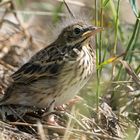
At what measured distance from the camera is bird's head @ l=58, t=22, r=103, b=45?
6574mm

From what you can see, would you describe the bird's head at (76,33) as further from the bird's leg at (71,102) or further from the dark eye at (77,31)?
the bird's leg at (71,102)

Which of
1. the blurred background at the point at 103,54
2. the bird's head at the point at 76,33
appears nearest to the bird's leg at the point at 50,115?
the blurred background at the point at 103,54

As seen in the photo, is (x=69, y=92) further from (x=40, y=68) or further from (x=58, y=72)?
(x=40, y=68)

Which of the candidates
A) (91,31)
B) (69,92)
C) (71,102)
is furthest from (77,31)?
(71,102)

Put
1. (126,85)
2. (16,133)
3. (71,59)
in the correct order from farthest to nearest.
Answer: (126,85), (71,59), (16,133)

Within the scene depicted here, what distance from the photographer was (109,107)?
278 inches

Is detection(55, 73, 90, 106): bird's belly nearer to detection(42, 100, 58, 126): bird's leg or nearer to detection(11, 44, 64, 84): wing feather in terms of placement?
detection(42, 100, 58, 126): bird's leg

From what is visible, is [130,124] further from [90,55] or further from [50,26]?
[50,26]

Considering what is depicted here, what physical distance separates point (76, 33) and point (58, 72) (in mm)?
395

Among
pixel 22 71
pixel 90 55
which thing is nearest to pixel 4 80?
pixel 22 71

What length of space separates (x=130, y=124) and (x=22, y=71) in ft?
3.64

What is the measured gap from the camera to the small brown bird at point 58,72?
6.55 meters

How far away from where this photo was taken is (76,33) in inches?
264

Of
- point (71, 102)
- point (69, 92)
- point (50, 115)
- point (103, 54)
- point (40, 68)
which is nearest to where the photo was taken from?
point (69, 92)
